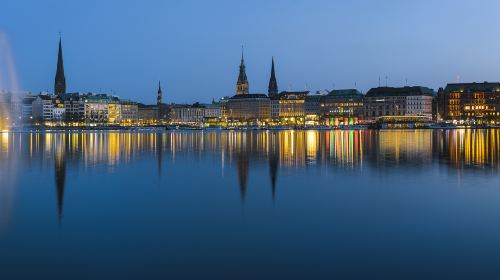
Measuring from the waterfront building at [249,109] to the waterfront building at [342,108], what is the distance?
59.1 feet

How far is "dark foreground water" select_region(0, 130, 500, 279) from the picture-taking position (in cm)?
1004

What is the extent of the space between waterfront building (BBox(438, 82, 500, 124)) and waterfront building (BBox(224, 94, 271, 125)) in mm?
54677

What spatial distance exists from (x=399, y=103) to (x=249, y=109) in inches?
1851

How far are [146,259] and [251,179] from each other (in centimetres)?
1245

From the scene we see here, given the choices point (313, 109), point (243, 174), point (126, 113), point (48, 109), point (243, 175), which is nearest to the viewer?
point (243, 175)

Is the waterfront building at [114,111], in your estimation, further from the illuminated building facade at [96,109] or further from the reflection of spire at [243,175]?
the reflection of spire at [243,175]

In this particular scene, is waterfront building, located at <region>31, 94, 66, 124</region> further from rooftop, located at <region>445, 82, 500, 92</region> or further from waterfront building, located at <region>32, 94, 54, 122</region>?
rooftop, located at <region>445, 82, 500, 92</region>

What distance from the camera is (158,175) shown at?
24.9m

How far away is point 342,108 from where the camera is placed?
173 meters

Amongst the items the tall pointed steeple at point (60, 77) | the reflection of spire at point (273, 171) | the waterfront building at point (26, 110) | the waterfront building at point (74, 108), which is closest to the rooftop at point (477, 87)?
the waterfront building at point (74, 108)

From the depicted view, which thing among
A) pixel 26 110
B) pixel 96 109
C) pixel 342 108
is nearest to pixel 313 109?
pixel 342 108

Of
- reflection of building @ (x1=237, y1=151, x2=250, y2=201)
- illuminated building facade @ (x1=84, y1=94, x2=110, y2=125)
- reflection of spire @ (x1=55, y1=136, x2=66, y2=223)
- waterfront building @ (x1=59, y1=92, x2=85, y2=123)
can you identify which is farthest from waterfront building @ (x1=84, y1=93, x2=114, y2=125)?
reflection of building @ (x1=237, y1=151, x2=250, y2=201)

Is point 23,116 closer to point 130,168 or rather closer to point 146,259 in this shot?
point 130,168

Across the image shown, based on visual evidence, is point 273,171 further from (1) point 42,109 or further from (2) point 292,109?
(2) point 292,109
